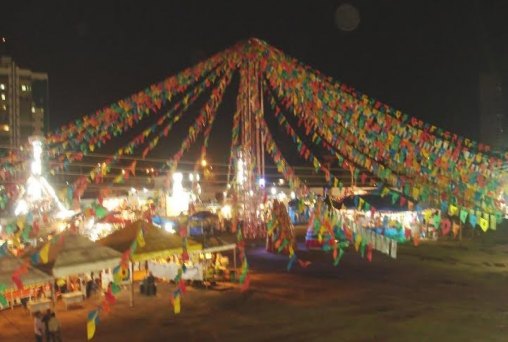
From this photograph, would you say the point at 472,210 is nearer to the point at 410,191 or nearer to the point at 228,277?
the point at 410,191

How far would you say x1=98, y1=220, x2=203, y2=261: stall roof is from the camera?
1366cm

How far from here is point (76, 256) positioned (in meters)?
12.1

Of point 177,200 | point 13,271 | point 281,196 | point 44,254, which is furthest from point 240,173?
point 281,196

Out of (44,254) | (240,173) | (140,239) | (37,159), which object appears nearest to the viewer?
(44,254)

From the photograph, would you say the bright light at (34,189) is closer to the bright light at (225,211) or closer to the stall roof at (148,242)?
the stall roof at (148,242)

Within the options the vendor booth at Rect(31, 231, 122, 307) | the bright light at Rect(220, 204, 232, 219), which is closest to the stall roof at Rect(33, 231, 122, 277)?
the vendor booth at Rect(31, 231, 122, 307)

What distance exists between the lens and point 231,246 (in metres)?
16.5

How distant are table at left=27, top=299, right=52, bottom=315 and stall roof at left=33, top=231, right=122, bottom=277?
169 cm

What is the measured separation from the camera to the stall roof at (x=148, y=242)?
1366 centimetres

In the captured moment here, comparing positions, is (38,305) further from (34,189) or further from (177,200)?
(177,200)

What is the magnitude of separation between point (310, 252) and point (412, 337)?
1258 cm

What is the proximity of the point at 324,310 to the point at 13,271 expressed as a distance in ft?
22.9

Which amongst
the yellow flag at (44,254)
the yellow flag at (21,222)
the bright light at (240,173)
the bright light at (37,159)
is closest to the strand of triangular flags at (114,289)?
the yellow flag at (44,254)

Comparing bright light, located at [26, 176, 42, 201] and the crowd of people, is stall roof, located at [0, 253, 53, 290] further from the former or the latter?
bright light, located at [26, 176, 42, 201]
